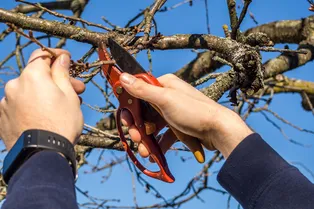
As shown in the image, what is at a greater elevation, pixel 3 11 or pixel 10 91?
pixel 3 11

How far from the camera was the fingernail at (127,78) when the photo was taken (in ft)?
4.47

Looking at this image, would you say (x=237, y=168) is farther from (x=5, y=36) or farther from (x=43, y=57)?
(x=5, y=36)

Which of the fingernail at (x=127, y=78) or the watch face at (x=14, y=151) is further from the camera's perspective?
the fingernail at (x=127, y=78)

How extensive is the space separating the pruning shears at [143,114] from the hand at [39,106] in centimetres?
32

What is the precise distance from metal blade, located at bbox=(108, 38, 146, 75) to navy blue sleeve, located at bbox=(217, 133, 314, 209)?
36 cm

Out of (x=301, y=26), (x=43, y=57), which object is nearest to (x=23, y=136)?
(x=43, y=57)

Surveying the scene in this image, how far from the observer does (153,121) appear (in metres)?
1.49

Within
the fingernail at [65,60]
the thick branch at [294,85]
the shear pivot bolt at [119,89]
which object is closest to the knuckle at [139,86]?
the shear pivot bolt at [119,89]

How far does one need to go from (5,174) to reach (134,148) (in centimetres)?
137

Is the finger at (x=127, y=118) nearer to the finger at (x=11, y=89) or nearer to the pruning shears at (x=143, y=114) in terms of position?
the pruning shears at (x=143, y=114)

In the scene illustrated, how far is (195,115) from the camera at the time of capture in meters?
1.32

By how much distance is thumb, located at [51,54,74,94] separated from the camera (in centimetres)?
111

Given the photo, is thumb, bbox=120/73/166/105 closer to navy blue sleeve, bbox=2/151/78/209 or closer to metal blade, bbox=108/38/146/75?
metal blade, bbox=108/38/146/75

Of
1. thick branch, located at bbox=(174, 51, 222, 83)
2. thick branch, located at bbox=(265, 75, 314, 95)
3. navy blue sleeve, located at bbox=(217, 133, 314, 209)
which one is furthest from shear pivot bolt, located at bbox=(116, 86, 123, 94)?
thick branch, located at bbox=(265, 75, 314, 95)
